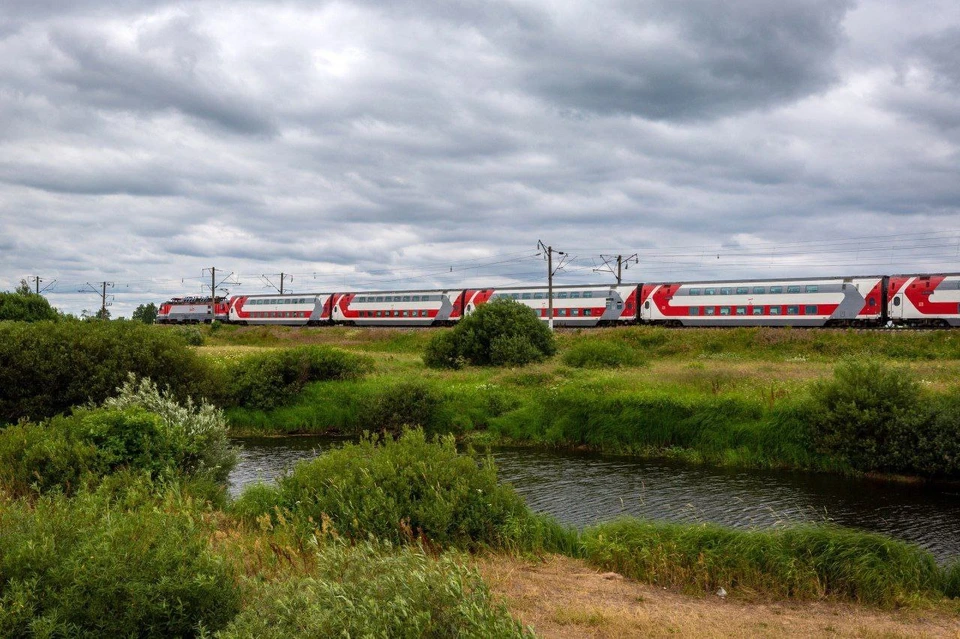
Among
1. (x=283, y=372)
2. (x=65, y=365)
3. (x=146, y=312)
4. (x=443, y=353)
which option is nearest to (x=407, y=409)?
(x=283, y=372)

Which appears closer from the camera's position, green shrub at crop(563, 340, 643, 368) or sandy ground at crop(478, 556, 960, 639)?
sandy ground at crop(478, 556, 960, 639)

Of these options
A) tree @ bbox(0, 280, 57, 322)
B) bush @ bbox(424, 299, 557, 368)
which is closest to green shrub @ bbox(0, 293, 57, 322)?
tree @ bbox(0, 280, 57, 322)

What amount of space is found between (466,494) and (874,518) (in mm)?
11689

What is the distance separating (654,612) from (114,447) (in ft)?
35.7

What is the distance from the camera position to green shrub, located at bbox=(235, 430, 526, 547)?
11.3m

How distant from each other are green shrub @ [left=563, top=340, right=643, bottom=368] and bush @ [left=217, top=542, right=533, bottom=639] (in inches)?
1276

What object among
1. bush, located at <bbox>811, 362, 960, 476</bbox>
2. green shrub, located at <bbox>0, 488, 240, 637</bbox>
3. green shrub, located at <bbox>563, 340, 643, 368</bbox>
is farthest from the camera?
green shrub, located at <bbox>563, 340, 643, 368</bbox>

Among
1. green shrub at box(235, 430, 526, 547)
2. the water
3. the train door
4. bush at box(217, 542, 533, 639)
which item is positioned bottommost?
the water

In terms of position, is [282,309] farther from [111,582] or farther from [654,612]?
[111,582]

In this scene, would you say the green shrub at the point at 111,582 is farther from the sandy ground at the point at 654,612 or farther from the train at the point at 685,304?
the train at the point at 685,304

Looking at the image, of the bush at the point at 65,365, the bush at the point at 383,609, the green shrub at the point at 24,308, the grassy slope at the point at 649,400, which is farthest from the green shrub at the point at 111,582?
the green shrub at the point at 24,308

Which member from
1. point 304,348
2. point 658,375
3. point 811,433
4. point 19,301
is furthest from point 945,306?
point 19,301

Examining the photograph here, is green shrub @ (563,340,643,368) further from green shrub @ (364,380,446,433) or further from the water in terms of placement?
the water

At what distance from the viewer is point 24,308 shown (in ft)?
204
